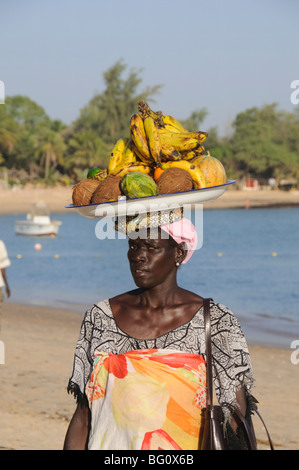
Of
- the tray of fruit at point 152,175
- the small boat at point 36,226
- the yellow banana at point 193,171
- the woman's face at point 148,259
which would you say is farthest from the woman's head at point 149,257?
the small boat at point 36,226

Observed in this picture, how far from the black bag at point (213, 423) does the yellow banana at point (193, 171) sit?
491 millimetres

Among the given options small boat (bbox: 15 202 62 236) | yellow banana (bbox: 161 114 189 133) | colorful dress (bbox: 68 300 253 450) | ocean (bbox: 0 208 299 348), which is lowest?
ocean (bbox: 0 208 299 348)

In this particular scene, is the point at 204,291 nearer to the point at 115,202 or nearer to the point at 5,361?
the point at 5,361

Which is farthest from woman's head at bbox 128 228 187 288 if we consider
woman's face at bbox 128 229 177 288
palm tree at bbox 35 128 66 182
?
palm tree at bbox 35 128 66 182

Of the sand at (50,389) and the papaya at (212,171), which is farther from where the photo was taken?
the sand at (50,389)

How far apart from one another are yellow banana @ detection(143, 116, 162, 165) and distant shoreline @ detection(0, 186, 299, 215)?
43.8 metres

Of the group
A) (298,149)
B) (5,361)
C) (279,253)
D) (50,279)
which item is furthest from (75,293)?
(298,149)

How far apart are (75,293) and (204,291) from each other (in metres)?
4.34

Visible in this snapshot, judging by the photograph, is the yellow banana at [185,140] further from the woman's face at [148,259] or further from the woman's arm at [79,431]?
the woman's arm at [79,431]

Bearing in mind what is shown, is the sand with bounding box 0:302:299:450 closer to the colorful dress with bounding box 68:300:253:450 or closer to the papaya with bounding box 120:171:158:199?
the colorful dress with bounding box 68:300:253:450

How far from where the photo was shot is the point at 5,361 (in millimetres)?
9477

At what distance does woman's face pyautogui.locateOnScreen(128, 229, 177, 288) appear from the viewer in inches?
106

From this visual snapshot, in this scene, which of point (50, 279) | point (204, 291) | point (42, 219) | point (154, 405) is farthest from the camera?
point (42, 219)

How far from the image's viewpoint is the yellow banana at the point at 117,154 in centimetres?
286
